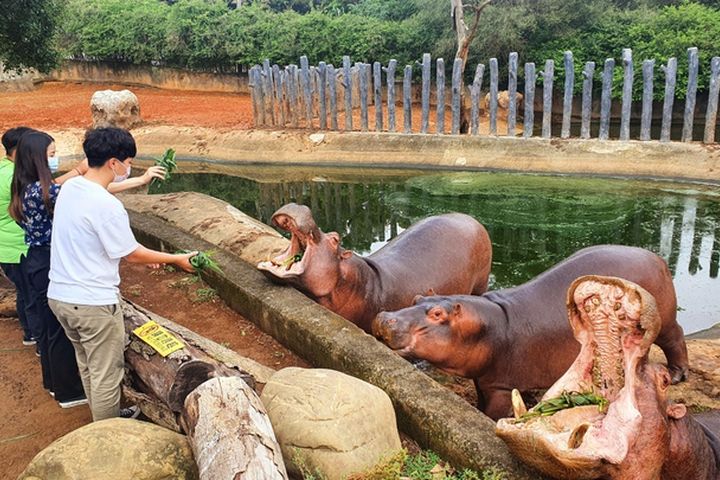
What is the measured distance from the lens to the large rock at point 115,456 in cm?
273

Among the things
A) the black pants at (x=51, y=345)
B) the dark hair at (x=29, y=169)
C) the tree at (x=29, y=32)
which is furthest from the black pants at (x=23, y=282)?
the tree at (x=29, y=32)

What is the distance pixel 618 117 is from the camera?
14703mm

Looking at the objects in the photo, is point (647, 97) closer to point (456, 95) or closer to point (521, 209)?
point (456, 95)

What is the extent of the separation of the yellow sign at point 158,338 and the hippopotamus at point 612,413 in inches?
68.0

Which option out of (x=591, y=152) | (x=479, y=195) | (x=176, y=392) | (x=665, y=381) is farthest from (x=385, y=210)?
(x=665, y=381)

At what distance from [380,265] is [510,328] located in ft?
4.04

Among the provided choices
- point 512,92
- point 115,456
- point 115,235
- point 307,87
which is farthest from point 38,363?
point 307,87

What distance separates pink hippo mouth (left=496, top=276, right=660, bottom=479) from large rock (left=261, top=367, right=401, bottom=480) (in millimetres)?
574

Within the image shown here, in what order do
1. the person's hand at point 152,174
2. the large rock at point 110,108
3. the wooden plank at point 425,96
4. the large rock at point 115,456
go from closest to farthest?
the large rock at point 115,456 < the person's hand at point 152,174 < the large rock at point 110,108 < the wooden plank at point 425,96

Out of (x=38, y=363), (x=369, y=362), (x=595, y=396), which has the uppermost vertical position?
(x=595, y=396)

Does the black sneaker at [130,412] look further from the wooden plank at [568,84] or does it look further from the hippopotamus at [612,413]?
the wooden plank at [568,84]

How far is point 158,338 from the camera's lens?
363 centimetres

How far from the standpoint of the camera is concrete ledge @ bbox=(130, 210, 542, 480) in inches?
121

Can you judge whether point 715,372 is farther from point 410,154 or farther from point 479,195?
point 410,154
